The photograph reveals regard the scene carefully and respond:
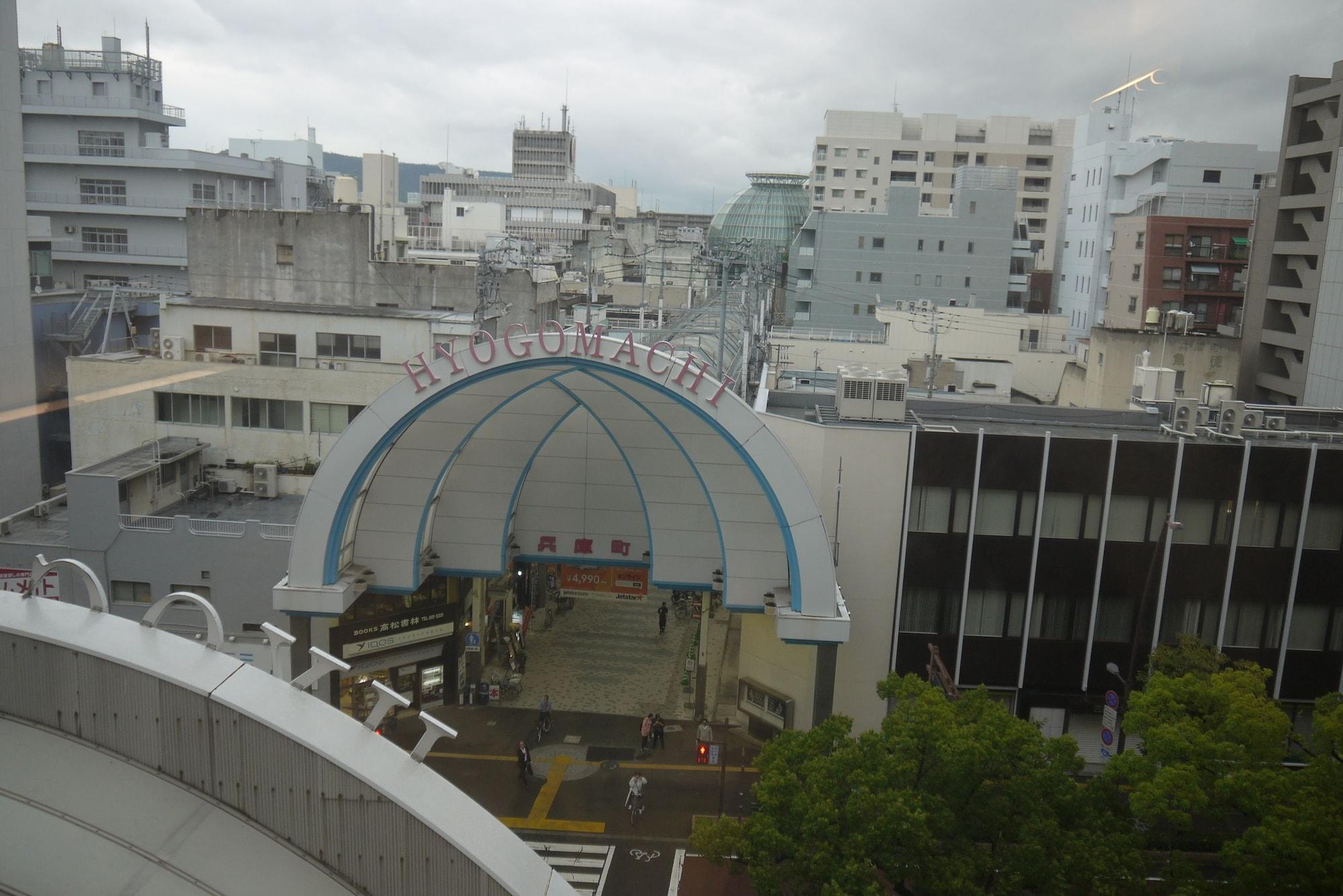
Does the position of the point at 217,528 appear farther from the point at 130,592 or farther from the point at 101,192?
the point at 101,192

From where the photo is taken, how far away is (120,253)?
51.7 m

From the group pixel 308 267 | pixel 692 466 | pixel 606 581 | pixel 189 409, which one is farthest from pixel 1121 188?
pixel 189 409

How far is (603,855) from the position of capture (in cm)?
2203

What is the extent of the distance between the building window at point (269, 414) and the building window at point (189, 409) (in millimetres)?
563

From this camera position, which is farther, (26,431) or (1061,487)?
(26,431)

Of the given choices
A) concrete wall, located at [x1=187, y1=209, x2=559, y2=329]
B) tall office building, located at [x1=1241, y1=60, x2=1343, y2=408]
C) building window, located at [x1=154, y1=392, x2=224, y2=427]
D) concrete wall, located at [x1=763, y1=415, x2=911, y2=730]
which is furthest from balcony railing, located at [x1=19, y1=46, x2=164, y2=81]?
tall office building, located at [x1=1241, y1=60, x2=1343, y2=408]

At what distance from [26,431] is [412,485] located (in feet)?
49.6

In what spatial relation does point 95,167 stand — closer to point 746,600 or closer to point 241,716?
point 746,600

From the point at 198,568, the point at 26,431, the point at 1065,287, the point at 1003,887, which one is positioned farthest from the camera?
the point at 1065,287

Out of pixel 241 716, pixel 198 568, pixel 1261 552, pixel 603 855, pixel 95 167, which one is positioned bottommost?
pixel 603 855

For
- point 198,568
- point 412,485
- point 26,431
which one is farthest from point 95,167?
point 412,485

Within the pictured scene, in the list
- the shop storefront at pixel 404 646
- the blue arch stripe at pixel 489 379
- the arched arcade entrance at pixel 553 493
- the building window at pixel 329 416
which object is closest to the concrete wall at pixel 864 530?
the arched arcade entrance at pixel 553 493

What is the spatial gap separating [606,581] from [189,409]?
615 inches

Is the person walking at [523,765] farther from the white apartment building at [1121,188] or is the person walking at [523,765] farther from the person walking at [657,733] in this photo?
the white apartment building at [1121,188]
